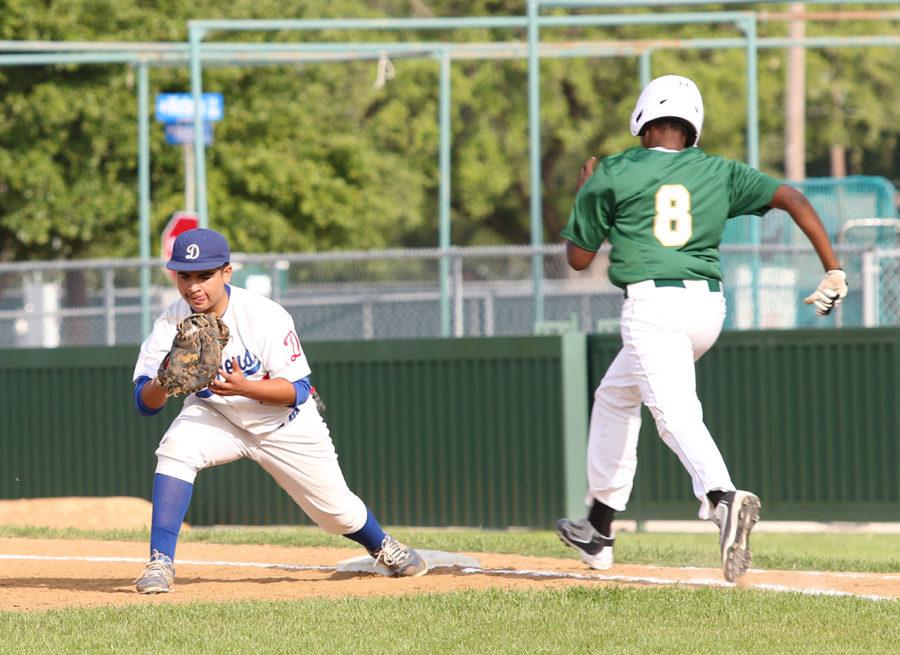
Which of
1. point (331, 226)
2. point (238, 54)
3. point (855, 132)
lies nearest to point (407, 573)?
point (238, 54)

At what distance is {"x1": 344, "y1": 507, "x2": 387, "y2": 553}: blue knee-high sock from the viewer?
7094 millimetres

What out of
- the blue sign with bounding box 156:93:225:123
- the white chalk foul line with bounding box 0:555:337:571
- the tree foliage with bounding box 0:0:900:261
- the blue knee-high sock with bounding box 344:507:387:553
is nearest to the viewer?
the blue knee-high sock with bounding box 344:507:387:553

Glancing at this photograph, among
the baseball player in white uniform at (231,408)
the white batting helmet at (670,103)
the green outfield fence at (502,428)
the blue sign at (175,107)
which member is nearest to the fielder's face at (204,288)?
the baseball player in white uniform at (231,408)

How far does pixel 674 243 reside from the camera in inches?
263

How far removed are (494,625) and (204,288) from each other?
1.86 metres

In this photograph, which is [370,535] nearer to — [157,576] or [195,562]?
[157,576]

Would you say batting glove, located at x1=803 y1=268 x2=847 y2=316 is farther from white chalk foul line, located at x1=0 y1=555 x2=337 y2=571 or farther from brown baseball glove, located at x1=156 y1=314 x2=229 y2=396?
white chalk foul line, located at x1=0 y1=555 x2=337 y2=571

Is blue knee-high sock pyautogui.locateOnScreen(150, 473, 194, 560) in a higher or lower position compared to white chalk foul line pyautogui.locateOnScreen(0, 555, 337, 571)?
higher

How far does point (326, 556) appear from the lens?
847 centimetres

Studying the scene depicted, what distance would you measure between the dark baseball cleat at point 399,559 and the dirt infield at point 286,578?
78 millimetres

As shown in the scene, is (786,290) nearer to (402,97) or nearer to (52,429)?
(52,429)

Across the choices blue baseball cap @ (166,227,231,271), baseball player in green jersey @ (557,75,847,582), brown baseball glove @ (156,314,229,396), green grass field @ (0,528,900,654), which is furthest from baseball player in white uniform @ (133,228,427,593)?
baseball player in green jersey @ (557,75,847,582)

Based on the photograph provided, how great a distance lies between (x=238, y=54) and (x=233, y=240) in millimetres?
10522

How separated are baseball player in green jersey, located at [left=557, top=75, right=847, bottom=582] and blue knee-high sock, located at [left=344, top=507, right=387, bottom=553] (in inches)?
53.7
